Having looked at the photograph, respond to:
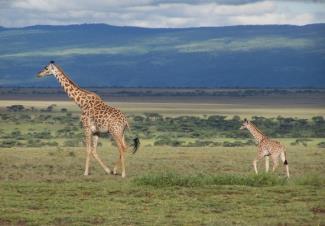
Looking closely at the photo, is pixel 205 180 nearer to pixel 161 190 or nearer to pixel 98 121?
pixel 161 190

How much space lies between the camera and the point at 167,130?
140 ft

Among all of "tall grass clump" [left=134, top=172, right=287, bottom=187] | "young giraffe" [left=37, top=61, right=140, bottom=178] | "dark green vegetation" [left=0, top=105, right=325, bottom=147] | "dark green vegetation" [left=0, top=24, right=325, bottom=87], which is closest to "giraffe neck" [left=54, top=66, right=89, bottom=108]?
"young giraffe" [left=37, top=61, right=140, bottom=178]

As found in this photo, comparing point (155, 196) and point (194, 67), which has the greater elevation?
point (194, 67)

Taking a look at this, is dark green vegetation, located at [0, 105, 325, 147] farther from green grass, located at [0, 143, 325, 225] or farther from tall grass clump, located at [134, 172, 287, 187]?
tall grass clump, located at [134, 172, 287, 187]

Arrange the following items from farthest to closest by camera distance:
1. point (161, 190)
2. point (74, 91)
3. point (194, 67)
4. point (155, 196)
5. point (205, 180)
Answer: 1. point (194, 67)
2. point (74, 91)
3. point (205, 180)
4. point (161, 190)
5. point (155, 196)

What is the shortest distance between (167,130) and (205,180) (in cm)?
2682

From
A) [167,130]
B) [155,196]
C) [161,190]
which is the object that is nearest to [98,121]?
[161,190]

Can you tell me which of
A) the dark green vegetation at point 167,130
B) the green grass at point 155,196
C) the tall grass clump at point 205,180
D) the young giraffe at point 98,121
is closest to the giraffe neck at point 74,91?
the young giraffe at point 98,121

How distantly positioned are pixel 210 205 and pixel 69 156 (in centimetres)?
955

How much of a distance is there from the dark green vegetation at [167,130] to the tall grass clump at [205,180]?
1569 cm

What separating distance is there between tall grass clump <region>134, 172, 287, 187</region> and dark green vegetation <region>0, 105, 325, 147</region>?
15695 millimetres

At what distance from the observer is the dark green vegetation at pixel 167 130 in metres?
34.0

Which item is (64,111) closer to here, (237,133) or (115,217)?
(237,133)

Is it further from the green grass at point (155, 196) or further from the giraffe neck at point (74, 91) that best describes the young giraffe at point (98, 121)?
the green grass at point (155, 196)
